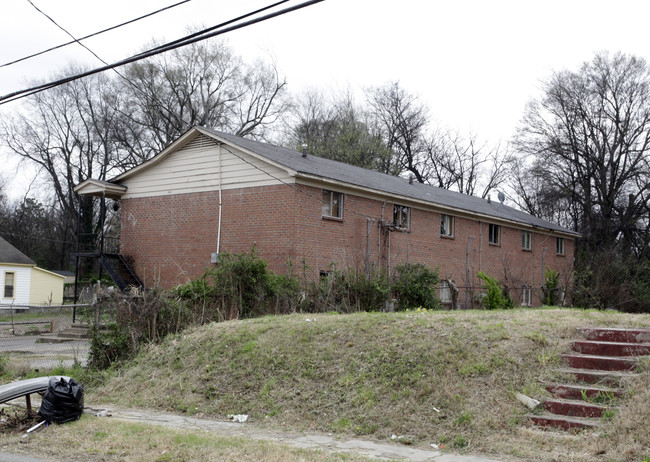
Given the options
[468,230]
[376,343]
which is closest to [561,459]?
[376,343]

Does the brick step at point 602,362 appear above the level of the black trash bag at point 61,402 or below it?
above

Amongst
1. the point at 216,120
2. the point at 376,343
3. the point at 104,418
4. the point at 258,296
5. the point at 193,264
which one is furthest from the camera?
the point at 216,120

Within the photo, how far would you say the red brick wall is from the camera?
65.1 feet

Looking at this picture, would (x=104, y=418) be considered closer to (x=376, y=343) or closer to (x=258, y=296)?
(x=376, y=343)

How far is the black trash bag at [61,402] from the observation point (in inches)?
323

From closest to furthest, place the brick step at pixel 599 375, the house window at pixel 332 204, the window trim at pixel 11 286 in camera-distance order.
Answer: the brick step at pixel 599 375 → the house window at pixel 332 204 → the window trim at pixel 11 286

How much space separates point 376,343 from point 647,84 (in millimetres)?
35665

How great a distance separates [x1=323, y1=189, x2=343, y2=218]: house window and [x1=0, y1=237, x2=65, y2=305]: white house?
76.6 ft

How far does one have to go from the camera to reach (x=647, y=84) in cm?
3797

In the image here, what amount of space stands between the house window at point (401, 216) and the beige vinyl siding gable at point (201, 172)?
5.63 m

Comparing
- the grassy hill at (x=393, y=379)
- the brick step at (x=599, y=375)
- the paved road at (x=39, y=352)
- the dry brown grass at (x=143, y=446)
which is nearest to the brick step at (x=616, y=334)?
the grassy hill at (x=393, y=379)

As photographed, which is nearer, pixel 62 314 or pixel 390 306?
pixel 390 306

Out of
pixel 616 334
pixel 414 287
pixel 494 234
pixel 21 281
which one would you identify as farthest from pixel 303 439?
pixel 21 281

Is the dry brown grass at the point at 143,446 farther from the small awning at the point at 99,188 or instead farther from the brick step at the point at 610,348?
the small awning at the point at 99,188
